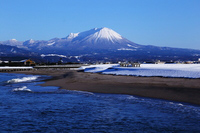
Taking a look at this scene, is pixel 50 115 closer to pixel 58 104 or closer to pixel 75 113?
pixel 75 113

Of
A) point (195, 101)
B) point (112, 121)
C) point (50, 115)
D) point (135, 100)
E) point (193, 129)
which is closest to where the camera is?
point (193, 129)

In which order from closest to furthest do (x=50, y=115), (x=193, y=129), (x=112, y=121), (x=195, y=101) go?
1. (x=193, y=129)
2. (x=112, y=121)
3. (x=50, y=115)
4. (x=195, y=101)

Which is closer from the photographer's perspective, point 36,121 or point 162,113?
point 36,121

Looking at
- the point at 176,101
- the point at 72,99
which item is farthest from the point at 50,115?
the point at 176,101

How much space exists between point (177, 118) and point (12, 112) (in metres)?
10.3

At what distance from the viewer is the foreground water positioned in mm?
14359

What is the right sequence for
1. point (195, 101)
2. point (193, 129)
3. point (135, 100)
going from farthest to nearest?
point (135, 100)
point (195, 101)
point (193, 129)

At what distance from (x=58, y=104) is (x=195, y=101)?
1020 centimetres

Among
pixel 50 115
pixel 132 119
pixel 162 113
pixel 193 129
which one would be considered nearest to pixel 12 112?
pixel 50 115

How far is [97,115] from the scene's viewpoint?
56.2 ft

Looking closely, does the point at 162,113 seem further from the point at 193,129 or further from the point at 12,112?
the point at 12,112

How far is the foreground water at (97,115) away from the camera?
565 inches

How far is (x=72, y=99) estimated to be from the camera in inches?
920

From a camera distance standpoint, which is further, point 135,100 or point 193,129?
point 135,100
